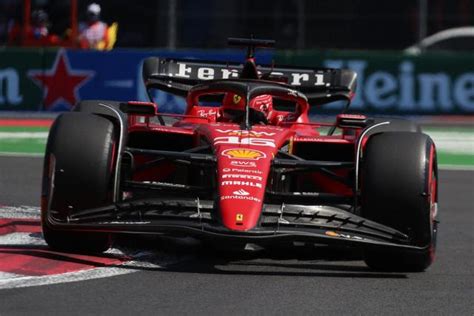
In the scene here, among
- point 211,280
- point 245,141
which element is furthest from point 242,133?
point 211,280

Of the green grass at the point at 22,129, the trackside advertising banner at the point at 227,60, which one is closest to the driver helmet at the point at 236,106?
the green grass at the point at 22,129

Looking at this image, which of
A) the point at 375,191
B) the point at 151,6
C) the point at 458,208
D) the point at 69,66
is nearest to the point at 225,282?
the point at 375,191

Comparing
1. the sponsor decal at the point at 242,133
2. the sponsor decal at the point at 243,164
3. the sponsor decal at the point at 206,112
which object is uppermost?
the sponsor decal at the point at 242,133

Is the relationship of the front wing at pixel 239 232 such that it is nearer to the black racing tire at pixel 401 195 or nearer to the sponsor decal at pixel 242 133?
the black racing tire at pixel 401 195

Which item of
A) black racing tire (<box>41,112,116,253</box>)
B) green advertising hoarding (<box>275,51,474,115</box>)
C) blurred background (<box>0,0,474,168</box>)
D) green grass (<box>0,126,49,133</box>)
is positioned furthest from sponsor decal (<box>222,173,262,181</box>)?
green advertising hoarding (<box>275,51,474,115</box>)

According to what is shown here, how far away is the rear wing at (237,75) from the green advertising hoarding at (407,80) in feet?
29.9

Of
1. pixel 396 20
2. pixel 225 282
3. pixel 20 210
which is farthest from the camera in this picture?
pixel 396 20

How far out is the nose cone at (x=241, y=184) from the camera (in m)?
7.70

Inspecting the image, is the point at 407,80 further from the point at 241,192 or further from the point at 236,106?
the point at 241,192

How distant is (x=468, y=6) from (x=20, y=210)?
14694mm

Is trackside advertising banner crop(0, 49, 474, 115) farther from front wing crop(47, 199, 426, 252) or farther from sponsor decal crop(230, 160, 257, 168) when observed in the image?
front wing crop(47, 199, 426, 252)

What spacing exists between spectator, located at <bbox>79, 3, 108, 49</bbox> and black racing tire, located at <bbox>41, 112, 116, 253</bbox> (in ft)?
46.0

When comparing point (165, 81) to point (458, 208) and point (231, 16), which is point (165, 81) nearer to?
point (458, 208)

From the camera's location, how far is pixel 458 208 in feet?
38.8
